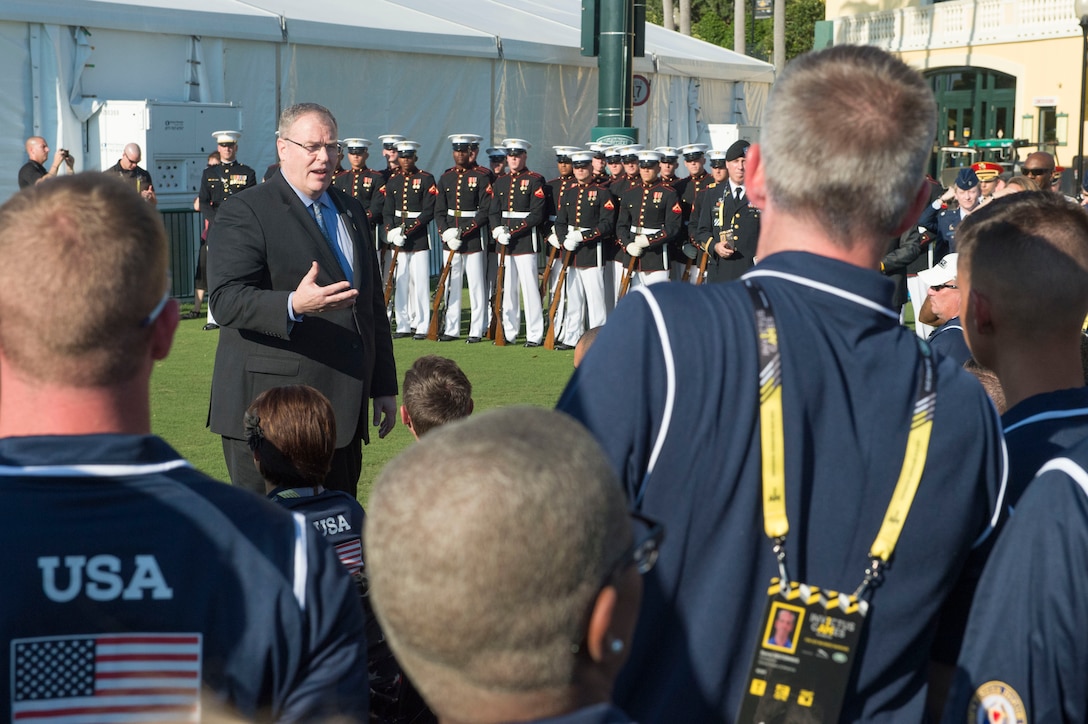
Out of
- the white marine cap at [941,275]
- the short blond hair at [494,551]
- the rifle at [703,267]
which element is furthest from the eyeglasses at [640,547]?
the rifle at [703,267]

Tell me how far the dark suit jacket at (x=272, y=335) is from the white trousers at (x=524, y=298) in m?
9.15

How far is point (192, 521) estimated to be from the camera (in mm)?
1812

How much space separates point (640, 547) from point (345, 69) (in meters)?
17.9

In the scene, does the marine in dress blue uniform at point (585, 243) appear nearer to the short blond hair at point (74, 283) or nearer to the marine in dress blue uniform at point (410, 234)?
the marine in dress blue uniform at point (410, 234)

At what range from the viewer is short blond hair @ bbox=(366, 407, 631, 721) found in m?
1.25

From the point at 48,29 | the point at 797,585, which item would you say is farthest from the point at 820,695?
the point at 48,29

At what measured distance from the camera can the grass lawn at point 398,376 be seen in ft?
27.6

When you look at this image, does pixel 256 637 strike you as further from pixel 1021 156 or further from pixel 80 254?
pixel 1021 156

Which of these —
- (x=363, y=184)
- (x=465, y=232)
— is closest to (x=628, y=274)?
(x=465, y=232)

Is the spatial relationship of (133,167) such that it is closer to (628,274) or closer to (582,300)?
(582,300)

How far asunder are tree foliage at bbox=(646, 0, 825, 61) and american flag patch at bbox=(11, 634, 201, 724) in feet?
166

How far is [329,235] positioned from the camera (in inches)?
199

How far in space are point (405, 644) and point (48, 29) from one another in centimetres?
1562

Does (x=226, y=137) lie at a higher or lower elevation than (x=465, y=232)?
higher
